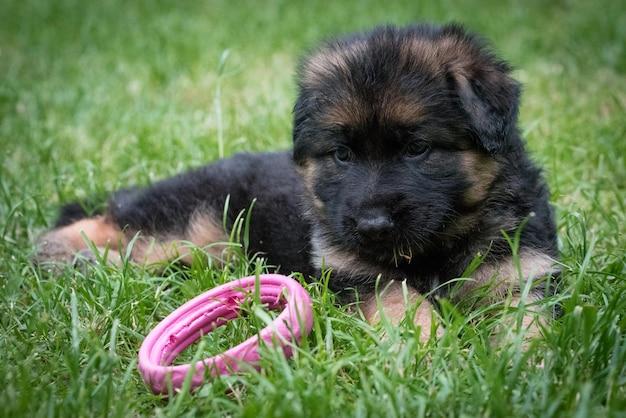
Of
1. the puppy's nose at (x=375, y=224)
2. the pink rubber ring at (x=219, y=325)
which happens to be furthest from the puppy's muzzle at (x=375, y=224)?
the pink rubber ring at (x=219, y=325)

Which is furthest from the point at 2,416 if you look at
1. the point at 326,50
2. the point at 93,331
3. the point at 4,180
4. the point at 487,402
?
the point at 4,180

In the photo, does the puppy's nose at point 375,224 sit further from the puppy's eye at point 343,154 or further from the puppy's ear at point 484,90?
the puppy's ear at point 484,90

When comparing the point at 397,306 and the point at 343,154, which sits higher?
the point at 343,154

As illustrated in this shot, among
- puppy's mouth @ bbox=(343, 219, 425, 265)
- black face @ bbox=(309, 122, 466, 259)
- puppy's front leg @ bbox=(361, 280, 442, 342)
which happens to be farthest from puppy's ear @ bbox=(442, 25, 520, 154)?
puppy's front leg @ bbox=(361, 280, 442, 342)

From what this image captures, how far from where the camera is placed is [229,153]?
518cm

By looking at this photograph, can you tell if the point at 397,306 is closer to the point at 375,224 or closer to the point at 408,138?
the point at 375,224

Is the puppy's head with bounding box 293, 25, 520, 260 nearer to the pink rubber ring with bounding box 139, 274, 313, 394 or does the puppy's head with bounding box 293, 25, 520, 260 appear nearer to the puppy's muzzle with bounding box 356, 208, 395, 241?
the puppy's muzzle with bounding box 356, 208, 395, 241

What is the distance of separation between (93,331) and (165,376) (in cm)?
65

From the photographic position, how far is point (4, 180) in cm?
473

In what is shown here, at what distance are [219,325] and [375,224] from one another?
76cm

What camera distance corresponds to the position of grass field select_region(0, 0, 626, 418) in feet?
7.97

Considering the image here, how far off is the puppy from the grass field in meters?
0.20

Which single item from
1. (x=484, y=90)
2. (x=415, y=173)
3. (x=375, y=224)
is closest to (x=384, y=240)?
(x=375, y=224)

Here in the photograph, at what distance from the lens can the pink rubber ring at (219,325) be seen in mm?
2537
